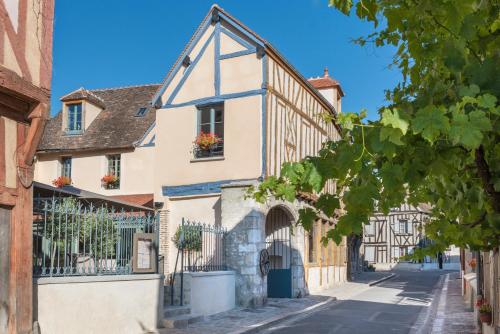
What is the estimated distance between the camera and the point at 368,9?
3.30m

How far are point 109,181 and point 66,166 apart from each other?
221 cm

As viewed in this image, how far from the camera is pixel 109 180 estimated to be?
66.3ft

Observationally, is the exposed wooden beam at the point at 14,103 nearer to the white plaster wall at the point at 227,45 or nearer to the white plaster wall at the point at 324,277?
the white plaster wall at the point at 227,45

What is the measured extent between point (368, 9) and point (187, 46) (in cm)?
1332

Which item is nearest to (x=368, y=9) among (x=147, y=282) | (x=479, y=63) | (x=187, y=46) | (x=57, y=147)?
(x=479, y=63)

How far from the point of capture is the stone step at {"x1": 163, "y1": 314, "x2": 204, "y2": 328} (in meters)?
10.4

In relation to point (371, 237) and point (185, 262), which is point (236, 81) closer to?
point (185, 262)

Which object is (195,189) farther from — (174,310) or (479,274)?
(479,274)

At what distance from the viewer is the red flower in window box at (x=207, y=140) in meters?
15.4

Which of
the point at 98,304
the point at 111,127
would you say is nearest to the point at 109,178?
the point at 111,127

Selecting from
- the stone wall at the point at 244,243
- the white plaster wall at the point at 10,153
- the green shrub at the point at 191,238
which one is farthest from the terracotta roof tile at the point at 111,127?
the white plaster wall at the point at 10,153

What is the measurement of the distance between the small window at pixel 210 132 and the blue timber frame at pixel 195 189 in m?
0.82

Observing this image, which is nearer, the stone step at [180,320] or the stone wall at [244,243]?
the stone step at [180,320]

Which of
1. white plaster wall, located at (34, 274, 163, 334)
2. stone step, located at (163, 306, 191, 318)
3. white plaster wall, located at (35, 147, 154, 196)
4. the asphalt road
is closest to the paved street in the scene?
the asphalt road
